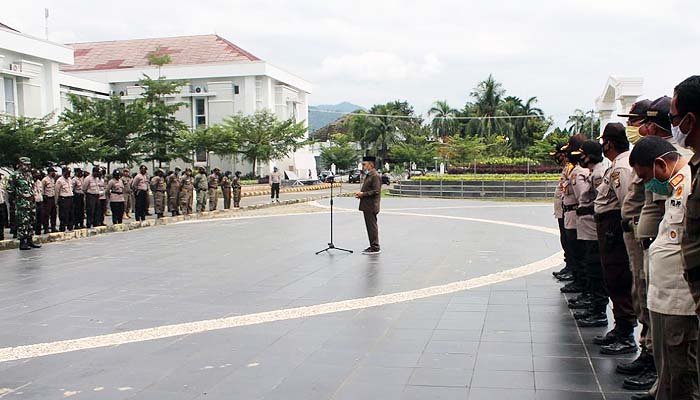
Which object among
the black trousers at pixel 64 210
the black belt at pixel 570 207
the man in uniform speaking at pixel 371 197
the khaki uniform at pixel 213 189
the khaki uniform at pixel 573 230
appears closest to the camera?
the khaki uniform at pixel 573 230

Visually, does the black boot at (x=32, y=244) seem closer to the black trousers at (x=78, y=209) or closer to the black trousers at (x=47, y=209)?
the black trousers at (x=47, y=209)

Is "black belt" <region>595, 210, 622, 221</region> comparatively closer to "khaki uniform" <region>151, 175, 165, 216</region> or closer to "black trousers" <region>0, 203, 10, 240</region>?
"black trousers" <region>0, 203, 10, 240</region>

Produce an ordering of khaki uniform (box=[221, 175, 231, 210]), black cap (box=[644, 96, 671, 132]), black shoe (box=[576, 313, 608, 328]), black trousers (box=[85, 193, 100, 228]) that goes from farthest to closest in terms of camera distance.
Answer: khaki uniform (box=[221, 175, 231, 210]) → black trousers (box=[85, 193, 100, 228]) → black shoe (box=[576, 313, 608, 328]) → black cap (box=[644, 96, 671, 132])

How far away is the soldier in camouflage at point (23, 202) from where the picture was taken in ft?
38.5

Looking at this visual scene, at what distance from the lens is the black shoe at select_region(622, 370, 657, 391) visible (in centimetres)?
417

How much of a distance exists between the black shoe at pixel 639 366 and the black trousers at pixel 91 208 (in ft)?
43.7

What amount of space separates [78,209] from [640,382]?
14.0 meters

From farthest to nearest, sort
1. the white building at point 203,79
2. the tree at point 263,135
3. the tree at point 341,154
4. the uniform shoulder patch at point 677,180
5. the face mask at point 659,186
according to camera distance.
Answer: the tree at point 341,154
the white building at point 203,79
the tree at point 263,135
the face mask at point 659,186
the uniform shoulder patch at point 677,180

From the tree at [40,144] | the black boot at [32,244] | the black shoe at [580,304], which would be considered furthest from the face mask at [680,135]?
the tree at [40,144]

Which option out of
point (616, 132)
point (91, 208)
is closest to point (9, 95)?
point (91, 208)

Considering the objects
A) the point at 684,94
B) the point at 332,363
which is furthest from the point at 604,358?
the point at 684,94

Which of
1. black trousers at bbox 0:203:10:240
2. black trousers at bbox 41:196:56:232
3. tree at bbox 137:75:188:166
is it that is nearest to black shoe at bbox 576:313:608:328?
black trousers at bbox 0:203:10:240

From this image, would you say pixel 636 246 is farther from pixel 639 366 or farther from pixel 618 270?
pixel 639 366

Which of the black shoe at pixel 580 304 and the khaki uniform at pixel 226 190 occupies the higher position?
the khaki uniform at pixel 226 190
